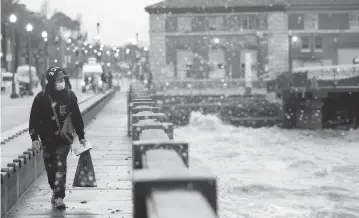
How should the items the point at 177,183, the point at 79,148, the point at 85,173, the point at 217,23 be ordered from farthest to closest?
the point at 217,23 < the point at 85,173 < the point at 79,148 < the point at 177,183

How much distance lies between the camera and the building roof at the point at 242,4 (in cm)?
6188

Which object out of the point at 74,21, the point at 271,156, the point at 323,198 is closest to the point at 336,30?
the point at 271,156

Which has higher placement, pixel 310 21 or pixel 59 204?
pixel 310 21

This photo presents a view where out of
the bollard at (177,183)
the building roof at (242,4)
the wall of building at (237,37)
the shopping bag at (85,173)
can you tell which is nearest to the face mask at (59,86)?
the shopping bag at (85,173)

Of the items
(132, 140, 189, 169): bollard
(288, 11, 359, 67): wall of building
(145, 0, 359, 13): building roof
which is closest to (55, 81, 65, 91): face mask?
(132, 140, 189, 169): bollard

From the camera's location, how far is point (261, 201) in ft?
50.7

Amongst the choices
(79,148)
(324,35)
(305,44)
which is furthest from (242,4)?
(79,148)

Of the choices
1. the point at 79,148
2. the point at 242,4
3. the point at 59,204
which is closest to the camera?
the point at 59,204

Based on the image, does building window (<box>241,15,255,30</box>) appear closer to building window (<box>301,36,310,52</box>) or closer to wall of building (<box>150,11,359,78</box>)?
wall of building (<box>150,11,359,78</box>)

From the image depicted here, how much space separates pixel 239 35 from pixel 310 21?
305 inches

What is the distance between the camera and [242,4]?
62.1 metres

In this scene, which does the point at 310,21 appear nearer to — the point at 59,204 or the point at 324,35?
the point at 324,35

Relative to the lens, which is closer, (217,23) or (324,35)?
(217,23)

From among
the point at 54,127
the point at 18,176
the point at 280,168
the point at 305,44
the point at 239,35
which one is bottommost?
the point at 280,168
